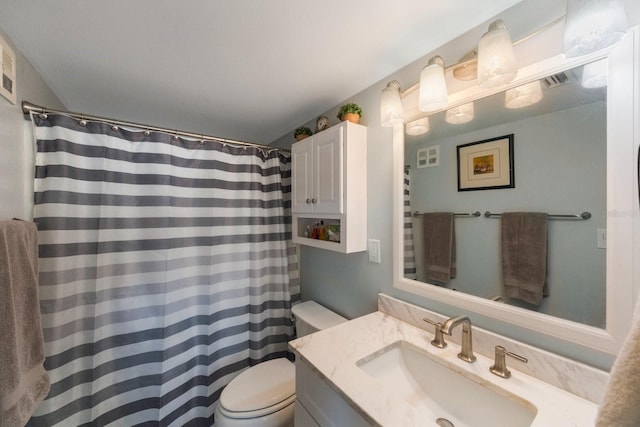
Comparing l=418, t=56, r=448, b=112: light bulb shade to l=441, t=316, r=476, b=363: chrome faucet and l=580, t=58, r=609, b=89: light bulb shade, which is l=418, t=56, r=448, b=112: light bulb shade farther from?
l=441, t=316, r=476, b=363: chrome faucet

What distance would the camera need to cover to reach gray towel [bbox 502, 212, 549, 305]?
2.61 ft

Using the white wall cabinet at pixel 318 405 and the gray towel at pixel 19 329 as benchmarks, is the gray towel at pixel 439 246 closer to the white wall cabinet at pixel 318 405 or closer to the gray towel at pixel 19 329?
the white wall cabinet at pixel 318 405

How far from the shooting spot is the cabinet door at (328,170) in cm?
131

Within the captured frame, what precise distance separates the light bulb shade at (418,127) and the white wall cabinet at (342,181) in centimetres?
26

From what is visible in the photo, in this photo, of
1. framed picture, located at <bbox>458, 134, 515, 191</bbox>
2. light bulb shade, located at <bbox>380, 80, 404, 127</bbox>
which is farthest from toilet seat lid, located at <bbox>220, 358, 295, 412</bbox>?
light bulb shade, located at <bbox>380, 80, 404, 127</bbox>

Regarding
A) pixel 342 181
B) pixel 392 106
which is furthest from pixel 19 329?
pixel 392 106

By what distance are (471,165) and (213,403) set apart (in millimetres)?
2045

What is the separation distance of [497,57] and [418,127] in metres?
0.39

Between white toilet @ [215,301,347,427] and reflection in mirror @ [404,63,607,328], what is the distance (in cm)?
93

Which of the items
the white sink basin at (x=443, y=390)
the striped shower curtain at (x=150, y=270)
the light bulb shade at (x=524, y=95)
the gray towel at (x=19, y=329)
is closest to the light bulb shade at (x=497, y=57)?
the light bulb shade at (x=524, y=95)

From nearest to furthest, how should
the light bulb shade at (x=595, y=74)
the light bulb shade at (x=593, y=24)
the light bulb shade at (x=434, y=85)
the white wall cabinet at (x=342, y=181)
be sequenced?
1. the light bulb shade at (x=593, y=24)
2. the light bulb shade at (x=595, y=74)
3. the light bulb shade at (x=434, y=85)
4. the white wall cabinet at (x=342, y=181)

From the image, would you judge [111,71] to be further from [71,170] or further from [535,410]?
[535,410]

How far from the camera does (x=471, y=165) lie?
0.97 meters

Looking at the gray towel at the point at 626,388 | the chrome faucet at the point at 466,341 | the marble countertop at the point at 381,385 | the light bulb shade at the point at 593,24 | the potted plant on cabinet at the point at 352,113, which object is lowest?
the marble countertop at the point at 381,385
